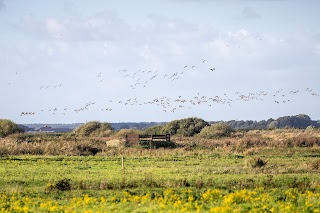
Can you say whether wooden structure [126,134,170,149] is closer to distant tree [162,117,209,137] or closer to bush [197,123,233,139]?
bush [197,123,233,139]

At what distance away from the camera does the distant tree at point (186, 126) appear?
117875 mm

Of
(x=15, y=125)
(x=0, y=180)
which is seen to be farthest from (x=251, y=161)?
(x=15, y=125)

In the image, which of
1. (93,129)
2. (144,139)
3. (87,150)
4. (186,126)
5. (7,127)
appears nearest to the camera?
(87,150)

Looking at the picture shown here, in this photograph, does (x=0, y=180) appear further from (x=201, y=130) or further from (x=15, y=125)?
(x=201, y=130)

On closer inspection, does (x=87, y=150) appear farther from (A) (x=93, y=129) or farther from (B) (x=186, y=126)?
(B) (x=186, y=126)

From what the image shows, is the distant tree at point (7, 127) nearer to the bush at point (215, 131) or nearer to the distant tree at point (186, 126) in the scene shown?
the bush at point (215, 131)

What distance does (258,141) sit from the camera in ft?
244

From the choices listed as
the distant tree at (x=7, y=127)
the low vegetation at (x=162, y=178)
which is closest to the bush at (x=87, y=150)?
the low vegetation at (x=162, y=178)

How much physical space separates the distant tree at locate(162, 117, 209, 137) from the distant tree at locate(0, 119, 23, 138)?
103 feet

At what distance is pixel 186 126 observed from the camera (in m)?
120

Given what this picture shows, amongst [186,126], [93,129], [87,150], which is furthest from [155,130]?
[87,150]

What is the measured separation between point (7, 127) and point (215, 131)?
34.5 metres

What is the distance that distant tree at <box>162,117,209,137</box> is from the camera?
117875 mm

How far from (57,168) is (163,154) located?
16.7 metres
